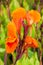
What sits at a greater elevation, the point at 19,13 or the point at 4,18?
the point at 19,13

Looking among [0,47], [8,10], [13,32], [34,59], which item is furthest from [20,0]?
[13,32]

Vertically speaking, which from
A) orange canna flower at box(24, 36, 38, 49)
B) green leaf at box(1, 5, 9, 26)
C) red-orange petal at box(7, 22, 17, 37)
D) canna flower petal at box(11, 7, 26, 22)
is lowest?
green leaf at box(1, 5, 9, 26)

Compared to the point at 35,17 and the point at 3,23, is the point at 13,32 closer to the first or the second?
the point at 35,17

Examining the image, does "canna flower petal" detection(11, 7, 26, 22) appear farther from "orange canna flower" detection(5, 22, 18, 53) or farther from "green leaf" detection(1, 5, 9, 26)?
"green leaf" detection(1, 5, 9, 26)

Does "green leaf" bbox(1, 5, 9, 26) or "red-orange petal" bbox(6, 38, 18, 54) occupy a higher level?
"red-orange petal" bbox(6, 38, 18, 54)

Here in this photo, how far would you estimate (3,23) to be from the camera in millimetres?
1169

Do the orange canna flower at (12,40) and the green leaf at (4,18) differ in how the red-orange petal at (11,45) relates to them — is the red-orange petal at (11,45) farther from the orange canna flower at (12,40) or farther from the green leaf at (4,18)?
the green leaf at (4,18)

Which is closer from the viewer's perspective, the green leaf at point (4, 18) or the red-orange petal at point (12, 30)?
the red-orange petal at point (12, 30)

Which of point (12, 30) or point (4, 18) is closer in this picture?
point (12, 30)

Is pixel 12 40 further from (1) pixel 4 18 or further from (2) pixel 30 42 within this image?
(1) pixel 4 18

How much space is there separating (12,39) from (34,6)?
795mm

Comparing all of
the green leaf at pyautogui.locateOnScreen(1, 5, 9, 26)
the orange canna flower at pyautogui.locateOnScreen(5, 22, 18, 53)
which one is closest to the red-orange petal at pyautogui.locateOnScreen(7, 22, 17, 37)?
the orange canna flower at pyautogui.locateOnScreen(5, 22, 18, 53)

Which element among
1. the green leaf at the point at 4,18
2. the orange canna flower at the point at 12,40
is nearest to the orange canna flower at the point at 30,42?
the orange canna flower at the point at 12,40

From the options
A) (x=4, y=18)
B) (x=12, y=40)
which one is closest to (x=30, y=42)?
(x=12, y=40)
